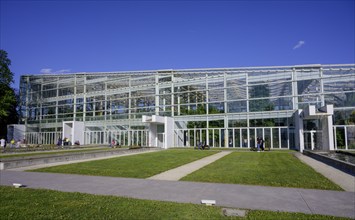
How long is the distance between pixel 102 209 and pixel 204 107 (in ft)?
106

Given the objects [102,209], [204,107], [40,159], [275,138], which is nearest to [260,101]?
[275,138]

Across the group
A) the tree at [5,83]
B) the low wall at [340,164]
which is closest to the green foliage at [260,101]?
the low wall at [340,164]

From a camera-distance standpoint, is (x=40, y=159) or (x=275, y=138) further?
(x=275, y=138)

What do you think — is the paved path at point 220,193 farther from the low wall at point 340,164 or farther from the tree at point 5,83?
the tree at point 5,83

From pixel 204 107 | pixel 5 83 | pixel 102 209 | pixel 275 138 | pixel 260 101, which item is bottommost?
pixel 102 209

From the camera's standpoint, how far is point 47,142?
1983 inches

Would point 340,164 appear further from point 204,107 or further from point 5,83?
point 5,83

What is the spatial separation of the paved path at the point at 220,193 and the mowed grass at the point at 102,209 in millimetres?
616

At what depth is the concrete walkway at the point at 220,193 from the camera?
6719mm

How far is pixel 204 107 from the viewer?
124 feet

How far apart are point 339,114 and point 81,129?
123 feet

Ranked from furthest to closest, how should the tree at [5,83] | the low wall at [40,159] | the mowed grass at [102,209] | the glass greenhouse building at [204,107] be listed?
the tree at [5,83], the glass greenhouse building at [204,107], the low wall at [40,159], the mowed grass at [102,209]

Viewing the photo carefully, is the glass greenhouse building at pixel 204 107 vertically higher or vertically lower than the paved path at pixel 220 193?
higher

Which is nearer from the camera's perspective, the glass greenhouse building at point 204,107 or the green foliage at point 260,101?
the glass greenhouse building at point 204,107
